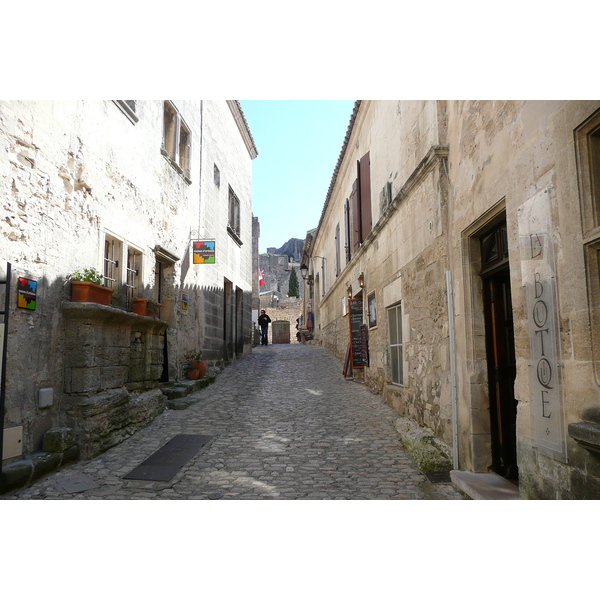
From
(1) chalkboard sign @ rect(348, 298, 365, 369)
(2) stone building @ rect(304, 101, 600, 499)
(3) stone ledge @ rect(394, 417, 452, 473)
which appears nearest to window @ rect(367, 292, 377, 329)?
(2) stone building @ rect(304, 101, 600, 499)

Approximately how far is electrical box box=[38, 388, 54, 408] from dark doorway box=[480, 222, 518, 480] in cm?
425

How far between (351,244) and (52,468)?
7.91 meters

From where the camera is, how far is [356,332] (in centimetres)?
953

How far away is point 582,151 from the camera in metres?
2.51

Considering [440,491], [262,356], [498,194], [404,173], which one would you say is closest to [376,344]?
[404,173]

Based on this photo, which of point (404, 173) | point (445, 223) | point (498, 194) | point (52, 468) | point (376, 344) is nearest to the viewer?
point (498, 194)

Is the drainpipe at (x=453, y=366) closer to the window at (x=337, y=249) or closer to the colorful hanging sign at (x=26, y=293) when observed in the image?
the colorful hanging sign at (x=26, y=293)

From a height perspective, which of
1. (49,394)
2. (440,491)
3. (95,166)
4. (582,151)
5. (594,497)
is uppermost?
(95,166)

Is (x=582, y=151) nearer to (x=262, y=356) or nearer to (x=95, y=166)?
(x=95, y=166)

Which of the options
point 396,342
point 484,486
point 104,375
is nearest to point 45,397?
point 104,375

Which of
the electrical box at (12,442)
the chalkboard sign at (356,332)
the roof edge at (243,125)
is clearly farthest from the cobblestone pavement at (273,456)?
the roof edge at (243,125)

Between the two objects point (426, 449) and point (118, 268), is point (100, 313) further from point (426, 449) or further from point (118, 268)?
point (426, 449)

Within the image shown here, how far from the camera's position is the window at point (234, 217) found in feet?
42.4

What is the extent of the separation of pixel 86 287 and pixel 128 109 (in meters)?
2.82
